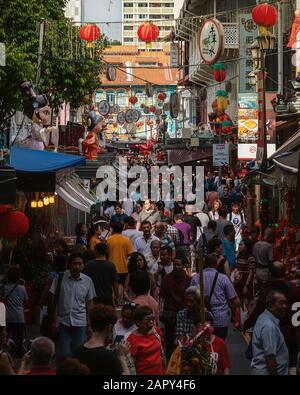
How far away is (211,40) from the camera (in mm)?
23844

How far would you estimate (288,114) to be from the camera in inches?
962

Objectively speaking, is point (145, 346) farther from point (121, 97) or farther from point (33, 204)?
point (121, 97)

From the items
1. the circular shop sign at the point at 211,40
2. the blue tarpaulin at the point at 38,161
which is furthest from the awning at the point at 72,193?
the circular shop sign at the point at 211,40

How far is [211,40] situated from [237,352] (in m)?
12.0

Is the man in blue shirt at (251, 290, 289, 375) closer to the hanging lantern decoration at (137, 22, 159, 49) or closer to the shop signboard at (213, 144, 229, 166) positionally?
the hanging lantern decoration at (137, 22, 159, 49)

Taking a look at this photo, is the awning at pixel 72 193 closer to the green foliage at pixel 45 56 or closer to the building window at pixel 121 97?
the green foliage at pixel 45 56

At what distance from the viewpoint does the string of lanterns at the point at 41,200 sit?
60.2ft

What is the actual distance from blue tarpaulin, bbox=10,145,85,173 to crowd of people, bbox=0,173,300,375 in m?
1.27

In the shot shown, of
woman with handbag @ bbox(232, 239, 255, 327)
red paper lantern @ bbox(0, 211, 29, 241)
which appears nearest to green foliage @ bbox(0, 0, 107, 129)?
woman with handbag @ bbox(232, 239, 255, 327)

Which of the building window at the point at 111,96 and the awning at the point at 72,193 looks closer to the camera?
the awning at the point at 72,193

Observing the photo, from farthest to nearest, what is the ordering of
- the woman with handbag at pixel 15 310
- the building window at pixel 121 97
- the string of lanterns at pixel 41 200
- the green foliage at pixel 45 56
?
the building window at pixel 121 97
the green foliage at pixel 45 56
the string of lanterns at pixel 41 200
the woman with handbag at pixel 15 310

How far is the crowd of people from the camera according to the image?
7.84 meters

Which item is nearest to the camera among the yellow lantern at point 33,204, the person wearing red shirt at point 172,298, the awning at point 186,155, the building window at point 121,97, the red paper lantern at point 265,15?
the person wearing red shirt at point 172,298
